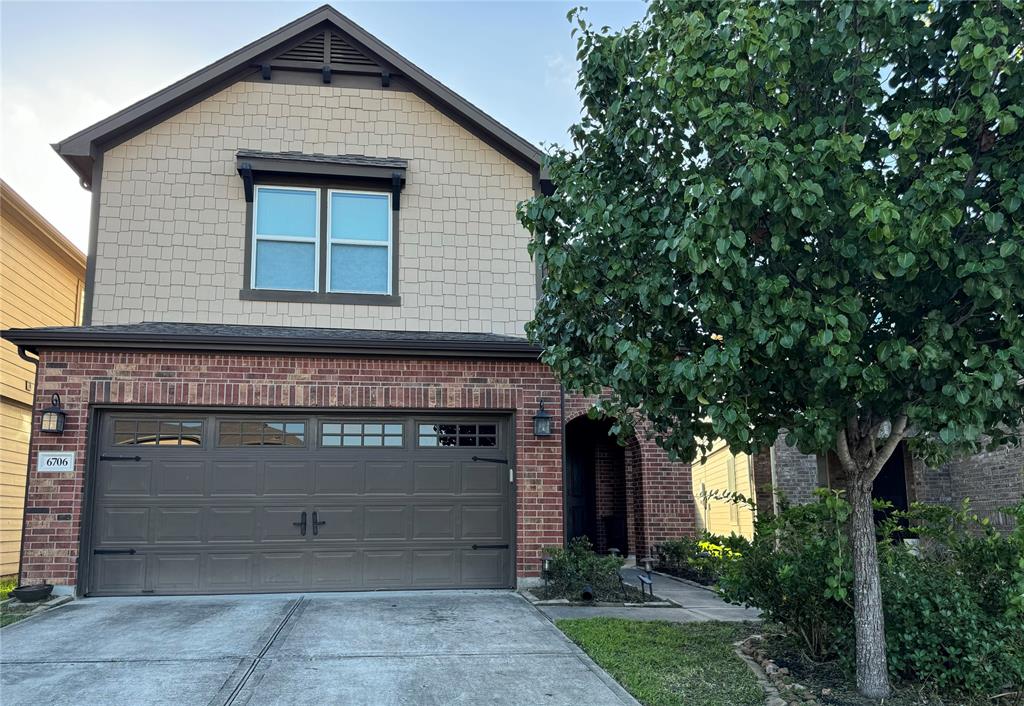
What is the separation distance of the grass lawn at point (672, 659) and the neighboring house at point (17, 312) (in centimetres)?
867

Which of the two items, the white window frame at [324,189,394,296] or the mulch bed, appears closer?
the mulch bed

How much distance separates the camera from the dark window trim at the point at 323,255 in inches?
417

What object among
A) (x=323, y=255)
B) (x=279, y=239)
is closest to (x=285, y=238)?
(x=279, y=239)

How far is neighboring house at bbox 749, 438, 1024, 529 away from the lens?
1164 centimetres

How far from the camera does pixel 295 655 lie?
655 cm

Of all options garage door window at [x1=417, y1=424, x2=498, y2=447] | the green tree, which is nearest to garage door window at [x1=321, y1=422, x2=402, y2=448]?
garage door window at [x1=417, y1=424, x2=498, y2=447]

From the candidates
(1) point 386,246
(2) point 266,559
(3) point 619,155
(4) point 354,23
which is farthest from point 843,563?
(4) point 354,23

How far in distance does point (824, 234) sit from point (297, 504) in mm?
6935

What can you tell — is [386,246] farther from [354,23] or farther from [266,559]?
[266,559]

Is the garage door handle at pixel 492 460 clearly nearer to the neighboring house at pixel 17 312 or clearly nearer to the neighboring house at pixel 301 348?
Result: the neighboring house at pixel 301 348

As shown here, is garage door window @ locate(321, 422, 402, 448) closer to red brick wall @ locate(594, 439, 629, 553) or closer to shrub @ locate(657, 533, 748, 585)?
shrub @ locate(657, 533, 748, 585)

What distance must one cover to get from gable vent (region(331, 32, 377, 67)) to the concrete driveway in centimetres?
746

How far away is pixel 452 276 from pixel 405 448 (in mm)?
2531

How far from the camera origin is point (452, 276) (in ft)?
36.4
